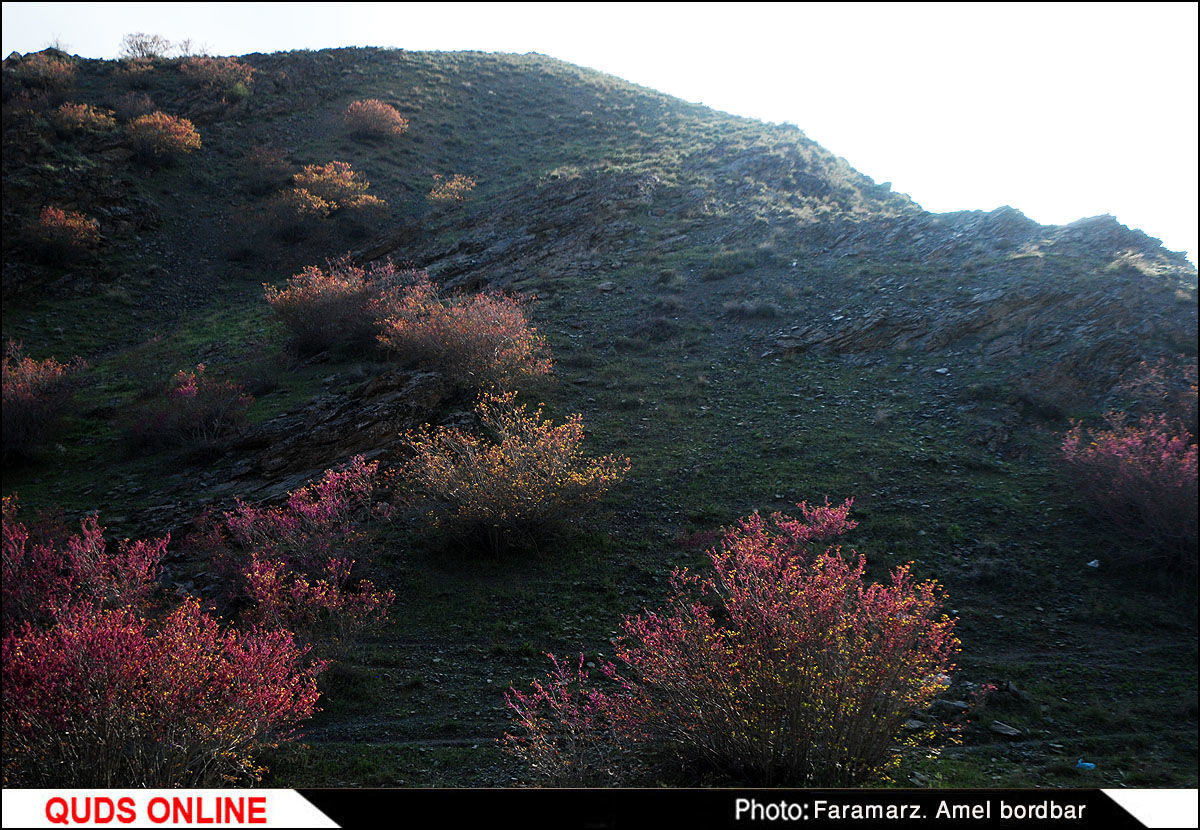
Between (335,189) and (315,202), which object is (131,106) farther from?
(315,202)

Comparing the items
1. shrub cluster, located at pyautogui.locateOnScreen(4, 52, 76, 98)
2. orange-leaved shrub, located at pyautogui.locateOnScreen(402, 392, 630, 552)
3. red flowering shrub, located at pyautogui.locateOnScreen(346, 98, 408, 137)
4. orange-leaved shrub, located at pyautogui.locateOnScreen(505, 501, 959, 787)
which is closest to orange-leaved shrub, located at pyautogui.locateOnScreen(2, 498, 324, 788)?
orange-leaved shrub, located at pyautogui.locateOnScreen(505, 501, 959, 787)

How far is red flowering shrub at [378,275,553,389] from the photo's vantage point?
10.2 m

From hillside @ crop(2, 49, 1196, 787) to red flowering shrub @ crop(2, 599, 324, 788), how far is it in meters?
0.77

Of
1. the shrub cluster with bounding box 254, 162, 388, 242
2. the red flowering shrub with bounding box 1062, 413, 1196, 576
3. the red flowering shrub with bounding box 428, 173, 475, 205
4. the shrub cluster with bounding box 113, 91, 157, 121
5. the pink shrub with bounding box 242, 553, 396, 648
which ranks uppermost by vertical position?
the shrub cluster with bounding box 113, 91, 157, 121

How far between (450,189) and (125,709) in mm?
22930

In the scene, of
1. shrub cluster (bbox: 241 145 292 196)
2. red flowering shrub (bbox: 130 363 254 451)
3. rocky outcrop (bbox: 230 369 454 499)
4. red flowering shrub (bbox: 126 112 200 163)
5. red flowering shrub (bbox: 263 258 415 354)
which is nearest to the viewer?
rocky outcrop (bbox: 230 369 454 499)

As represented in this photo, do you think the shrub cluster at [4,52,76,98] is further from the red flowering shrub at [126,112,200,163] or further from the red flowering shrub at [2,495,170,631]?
the red flowering shrub at [2,495,170,631]

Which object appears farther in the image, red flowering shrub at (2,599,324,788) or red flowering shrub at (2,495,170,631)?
red flowering shrub at (2,495,170,631)

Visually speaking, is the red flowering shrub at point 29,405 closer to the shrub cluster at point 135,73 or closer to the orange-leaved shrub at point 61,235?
the orange-leaved shrub at point 61,235

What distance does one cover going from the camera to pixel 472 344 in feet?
33.9

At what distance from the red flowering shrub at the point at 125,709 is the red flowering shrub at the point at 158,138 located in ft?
82.4

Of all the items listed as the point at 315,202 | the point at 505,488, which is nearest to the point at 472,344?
the point at 505,488

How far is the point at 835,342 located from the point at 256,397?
10628 millimetres

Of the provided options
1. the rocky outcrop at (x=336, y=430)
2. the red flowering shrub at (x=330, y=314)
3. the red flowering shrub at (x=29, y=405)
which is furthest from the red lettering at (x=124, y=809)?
the red flowering shrub at (x=330, y=314)
